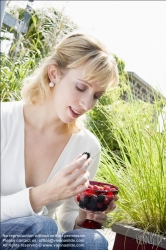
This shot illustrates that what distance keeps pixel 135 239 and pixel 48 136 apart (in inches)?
13.8

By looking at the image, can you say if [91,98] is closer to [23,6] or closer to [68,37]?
[68,37]

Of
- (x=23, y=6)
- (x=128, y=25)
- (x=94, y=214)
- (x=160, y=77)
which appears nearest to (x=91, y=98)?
(x=94, y=214)

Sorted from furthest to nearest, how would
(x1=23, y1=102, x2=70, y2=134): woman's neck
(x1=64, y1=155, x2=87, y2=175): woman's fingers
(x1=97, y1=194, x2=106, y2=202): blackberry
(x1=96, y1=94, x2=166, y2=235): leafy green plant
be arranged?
1. (x1=96, y1=94, x2=166, y2=235): leafy green plant
2. (x1=23, y1=102, x2=70, y2=134): woman's neck
3. (x1=97, y1=194, x2=106, y2=202): blackberry
4. (x1=64, y1=155, x2=87, y2=175): woman's fingers

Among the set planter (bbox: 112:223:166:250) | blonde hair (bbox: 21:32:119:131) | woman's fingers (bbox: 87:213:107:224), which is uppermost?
blonde hair (bbox: 21:32:119:131)

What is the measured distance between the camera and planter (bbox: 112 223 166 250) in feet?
3.34

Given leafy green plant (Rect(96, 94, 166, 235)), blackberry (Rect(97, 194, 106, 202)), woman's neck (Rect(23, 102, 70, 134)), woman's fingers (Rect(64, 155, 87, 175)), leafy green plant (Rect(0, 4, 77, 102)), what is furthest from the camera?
leafy green plant (Rect(0, 4, 77, 102))

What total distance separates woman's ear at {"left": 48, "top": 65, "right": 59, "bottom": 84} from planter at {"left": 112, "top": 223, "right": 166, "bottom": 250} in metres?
0.42

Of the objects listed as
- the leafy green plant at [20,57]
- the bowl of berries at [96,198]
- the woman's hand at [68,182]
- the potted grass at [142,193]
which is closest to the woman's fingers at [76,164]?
the woman's hand at [68,182]

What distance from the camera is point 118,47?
4.34ft

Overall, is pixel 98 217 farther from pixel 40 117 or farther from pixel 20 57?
pixel 20 57

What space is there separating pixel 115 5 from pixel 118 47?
134mm

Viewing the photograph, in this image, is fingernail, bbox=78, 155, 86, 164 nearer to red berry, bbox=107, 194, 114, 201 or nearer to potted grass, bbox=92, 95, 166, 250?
red berry, bbox=107, 194, 114, 201

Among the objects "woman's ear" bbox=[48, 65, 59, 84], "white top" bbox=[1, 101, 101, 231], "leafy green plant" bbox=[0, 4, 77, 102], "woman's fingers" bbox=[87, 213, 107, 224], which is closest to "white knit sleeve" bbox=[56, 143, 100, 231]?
"white top" bbox=[1, 101, 101, 231]

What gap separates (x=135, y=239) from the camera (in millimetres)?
1047
